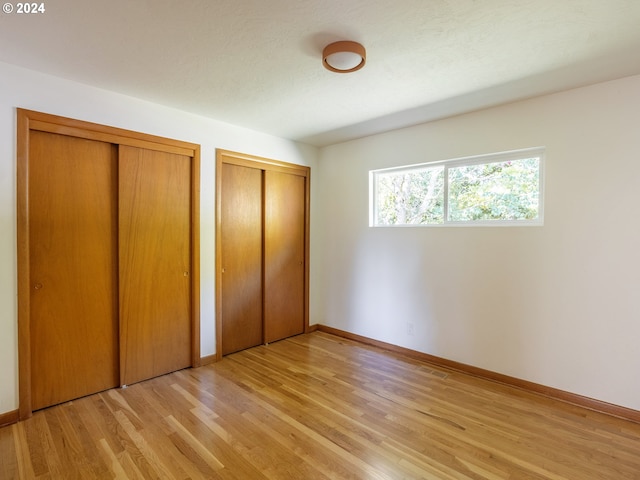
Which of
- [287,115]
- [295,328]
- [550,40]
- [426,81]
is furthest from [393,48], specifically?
[295,328]

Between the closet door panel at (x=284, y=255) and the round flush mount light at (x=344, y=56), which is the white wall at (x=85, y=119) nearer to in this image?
the closet door panel at (x=284, y=255)

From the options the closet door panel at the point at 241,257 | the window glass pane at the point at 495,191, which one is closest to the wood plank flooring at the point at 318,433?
the closet door panel at the point at 241,257

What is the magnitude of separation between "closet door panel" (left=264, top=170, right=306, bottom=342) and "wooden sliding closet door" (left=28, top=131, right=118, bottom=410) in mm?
1582

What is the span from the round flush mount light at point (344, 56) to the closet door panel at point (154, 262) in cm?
174

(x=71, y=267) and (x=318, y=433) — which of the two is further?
(x=71, y=267)

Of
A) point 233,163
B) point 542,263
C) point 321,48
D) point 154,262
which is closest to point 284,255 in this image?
point 233,163

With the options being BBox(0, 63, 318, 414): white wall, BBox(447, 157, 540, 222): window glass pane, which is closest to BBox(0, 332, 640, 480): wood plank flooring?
BBox(0, 63, 318, 414): white wall

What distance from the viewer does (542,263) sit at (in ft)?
8.63

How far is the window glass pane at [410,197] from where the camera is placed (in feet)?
→ 11.0

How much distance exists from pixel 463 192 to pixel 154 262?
297 centimetres

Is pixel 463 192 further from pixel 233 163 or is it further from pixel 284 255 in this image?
pixel 233 163

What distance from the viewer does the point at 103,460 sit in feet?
6.09

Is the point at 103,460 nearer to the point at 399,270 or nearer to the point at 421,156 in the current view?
the point at 399,270

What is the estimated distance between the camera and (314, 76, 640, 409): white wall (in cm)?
231
